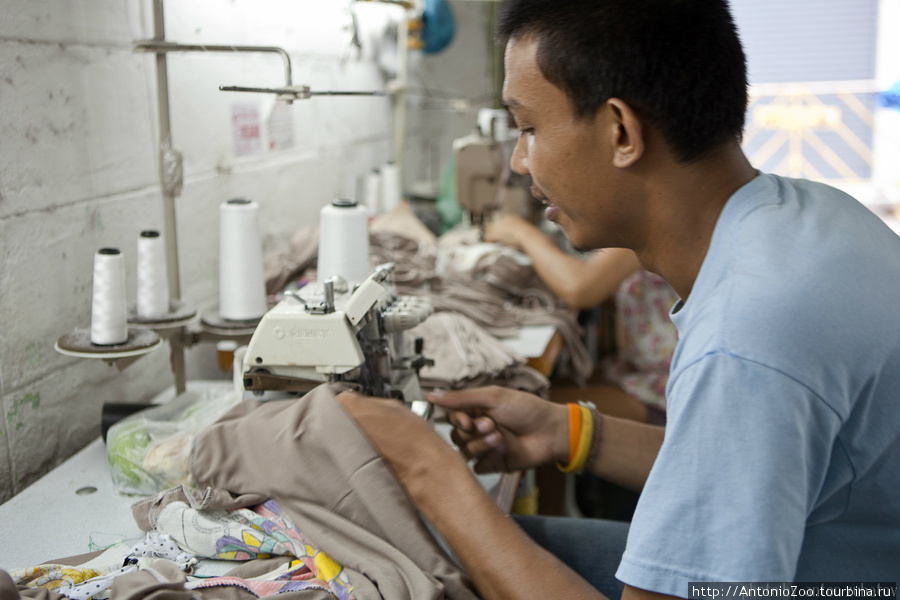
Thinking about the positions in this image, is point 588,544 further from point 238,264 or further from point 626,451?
point 238,264

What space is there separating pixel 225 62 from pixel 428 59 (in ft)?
10.5

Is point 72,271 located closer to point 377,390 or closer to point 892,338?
point 377,390

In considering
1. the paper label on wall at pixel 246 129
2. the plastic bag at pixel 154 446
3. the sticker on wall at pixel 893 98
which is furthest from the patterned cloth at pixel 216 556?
the sticker on wall at pixel 893 98

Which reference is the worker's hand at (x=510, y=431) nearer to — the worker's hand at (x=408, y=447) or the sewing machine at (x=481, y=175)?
the worker's hand at (x=408, y=447)

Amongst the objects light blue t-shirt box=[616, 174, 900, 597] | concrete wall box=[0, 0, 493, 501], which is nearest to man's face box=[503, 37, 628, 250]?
light blue t-shirt box=[616, 174, 900, 597]

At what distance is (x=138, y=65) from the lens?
1.91 metres

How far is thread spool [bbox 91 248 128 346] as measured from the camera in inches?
59.0

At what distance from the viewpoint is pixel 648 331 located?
8.82ft

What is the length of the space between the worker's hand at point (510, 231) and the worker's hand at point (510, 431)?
4.60 ft

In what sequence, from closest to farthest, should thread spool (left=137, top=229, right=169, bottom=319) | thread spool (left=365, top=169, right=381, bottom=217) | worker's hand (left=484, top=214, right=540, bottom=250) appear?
thread spool (left=137, top=229, right=169, bottom=319)
worker's hand (left=484, top=214, right=540, bottom=250)
thread spool (left=365, top=169, right=381, bottom=217)

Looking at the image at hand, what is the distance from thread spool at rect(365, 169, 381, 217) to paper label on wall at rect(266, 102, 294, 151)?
2.40ft

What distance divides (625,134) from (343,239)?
3.43 feet

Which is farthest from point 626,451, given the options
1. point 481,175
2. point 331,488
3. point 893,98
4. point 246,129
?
point 893,98

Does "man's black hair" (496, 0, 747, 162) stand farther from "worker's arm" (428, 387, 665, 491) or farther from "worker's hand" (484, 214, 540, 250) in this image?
"worker's hand" (484, 214, 540, 250)
